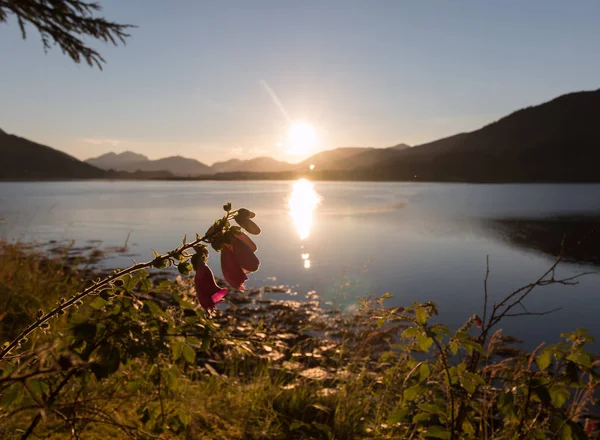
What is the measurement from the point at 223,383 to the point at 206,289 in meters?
3.52

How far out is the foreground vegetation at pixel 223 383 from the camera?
2.06 metres

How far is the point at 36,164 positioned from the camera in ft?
493

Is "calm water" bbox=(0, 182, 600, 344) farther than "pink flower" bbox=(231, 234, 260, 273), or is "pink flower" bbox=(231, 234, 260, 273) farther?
"calm water" bbox=(0, 182, 600, 344)

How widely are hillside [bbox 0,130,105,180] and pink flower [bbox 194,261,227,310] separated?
17111 cm

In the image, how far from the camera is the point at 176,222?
2622 centimetres

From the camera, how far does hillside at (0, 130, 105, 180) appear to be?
147 m

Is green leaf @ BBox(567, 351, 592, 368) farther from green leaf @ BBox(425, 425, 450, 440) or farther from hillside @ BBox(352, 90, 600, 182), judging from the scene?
hillside @ BBox(352, 90, 600, 182)

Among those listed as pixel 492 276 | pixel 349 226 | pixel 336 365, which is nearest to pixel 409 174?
pixel 349 226

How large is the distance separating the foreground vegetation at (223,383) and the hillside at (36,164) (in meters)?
168

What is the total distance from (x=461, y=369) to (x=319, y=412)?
211 cm

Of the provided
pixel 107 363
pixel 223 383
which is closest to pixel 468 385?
pixel 107 363

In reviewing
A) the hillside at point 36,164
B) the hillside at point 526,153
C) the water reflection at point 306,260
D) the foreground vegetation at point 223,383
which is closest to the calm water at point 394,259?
the water reflection at point 306,260

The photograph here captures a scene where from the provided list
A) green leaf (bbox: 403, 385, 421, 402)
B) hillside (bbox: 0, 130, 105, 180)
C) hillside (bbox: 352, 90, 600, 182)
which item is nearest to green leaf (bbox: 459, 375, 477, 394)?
green leaf (bbox: 403, 385, 421, 402)

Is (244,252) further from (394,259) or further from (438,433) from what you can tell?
(394,259)
